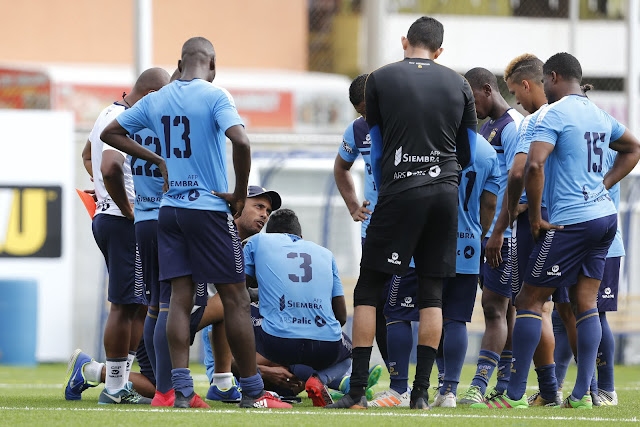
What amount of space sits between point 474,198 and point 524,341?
1003 millimetres

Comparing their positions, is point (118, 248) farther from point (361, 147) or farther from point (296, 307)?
point (361, 147)

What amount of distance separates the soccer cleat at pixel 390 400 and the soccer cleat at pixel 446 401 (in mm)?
171

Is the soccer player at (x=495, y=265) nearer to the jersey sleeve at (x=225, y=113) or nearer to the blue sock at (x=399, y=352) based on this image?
the blue sock at (x=399, y=352)

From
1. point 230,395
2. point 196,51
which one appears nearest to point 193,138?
point 196,51

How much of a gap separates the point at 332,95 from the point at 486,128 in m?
11.9

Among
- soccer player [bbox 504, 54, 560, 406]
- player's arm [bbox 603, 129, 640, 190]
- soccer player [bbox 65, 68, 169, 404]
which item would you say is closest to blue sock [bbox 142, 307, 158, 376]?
soccer player [bbox 65, 68, 169, 404]

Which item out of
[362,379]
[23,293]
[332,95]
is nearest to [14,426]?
[362,379]

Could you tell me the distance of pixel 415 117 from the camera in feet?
20.8

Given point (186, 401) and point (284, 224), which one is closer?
point (186, 401)

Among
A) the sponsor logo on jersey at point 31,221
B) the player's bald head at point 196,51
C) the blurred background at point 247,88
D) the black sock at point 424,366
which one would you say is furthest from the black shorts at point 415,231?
the sponsor logo on jersey at point 31,221

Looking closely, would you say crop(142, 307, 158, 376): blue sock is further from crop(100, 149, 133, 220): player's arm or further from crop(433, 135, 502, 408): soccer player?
crop(433, 135, 502, 408): soccer player

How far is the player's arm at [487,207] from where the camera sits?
24.1ft

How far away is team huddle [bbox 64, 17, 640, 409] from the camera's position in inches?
251

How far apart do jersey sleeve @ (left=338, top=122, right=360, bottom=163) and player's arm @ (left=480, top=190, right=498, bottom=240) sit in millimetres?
962
